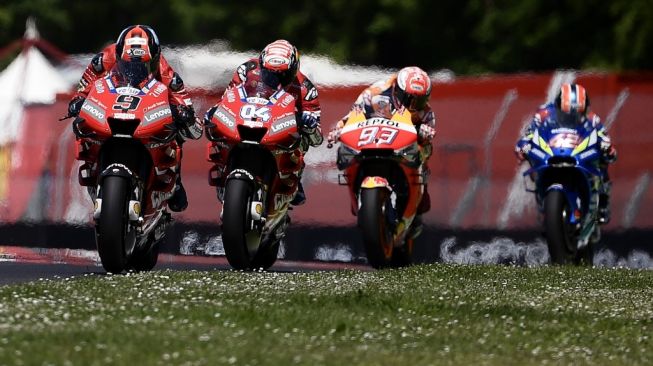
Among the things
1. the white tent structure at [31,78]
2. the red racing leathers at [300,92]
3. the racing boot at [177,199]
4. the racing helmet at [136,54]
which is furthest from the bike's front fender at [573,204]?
the white tent structure at [31,78]

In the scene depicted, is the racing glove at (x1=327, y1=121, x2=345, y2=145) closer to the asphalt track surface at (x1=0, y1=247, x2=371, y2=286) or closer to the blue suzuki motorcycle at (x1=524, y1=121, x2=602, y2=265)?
the asphalt track surface at (x1=0, y1=247, x2=371, y2=286)

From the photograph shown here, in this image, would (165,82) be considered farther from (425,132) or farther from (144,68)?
(425,132)

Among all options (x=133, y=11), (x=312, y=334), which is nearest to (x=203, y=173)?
(x=312, y=334)

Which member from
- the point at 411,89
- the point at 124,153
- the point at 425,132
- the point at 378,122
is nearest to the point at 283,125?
the point at 124,153

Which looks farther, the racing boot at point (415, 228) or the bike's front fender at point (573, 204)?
the bike's front fender at point (573, 204)

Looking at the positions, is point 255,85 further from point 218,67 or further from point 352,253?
point 218,67

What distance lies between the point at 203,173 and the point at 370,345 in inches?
408

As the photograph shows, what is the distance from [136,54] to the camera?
13391 millimetres

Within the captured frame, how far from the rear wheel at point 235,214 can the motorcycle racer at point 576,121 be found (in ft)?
13.3

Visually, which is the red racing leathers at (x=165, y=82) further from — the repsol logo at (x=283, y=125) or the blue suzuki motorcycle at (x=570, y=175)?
the blue suzuki motorcycle at (x=570, y=175)

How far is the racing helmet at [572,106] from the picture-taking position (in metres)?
16.9

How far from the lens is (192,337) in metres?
8.80

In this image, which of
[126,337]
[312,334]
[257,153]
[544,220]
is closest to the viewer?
[126,337]

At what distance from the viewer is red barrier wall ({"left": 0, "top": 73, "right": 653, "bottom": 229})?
1827 centimetres
